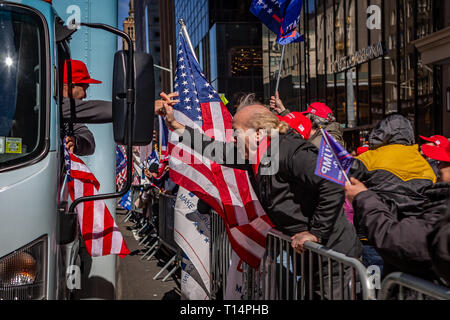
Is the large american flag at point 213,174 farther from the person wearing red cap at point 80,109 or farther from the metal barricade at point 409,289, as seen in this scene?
the metal barricade at point 409,289

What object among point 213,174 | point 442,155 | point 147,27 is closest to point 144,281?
point 213,174

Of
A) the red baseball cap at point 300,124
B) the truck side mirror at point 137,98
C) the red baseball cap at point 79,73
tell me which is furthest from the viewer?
the red baseball cap at point 300,124

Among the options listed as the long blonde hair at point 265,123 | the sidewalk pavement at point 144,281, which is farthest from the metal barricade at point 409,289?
the sidewalk pavement at point 144,281

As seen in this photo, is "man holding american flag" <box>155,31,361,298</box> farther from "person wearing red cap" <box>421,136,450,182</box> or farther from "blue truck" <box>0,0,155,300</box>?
"blue truck" <box>0,0,155,300</box>

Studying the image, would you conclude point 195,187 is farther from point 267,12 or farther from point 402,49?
point 402,49

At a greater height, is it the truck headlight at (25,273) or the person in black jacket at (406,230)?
the person in black jacket at (406,230)

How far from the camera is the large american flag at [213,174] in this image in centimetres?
444

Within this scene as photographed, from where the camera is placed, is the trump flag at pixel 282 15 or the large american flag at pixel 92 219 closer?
the large american flag at pixel 92 219

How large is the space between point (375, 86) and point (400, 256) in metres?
17.7

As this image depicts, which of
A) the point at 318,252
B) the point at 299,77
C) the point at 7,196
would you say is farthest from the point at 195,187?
the point at 299,77

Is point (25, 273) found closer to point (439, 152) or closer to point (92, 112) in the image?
point (92, 112)

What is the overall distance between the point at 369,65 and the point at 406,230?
18.3m

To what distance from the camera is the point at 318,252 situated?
328cm

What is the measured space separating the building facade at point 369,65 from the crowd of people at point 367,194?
10026mm
